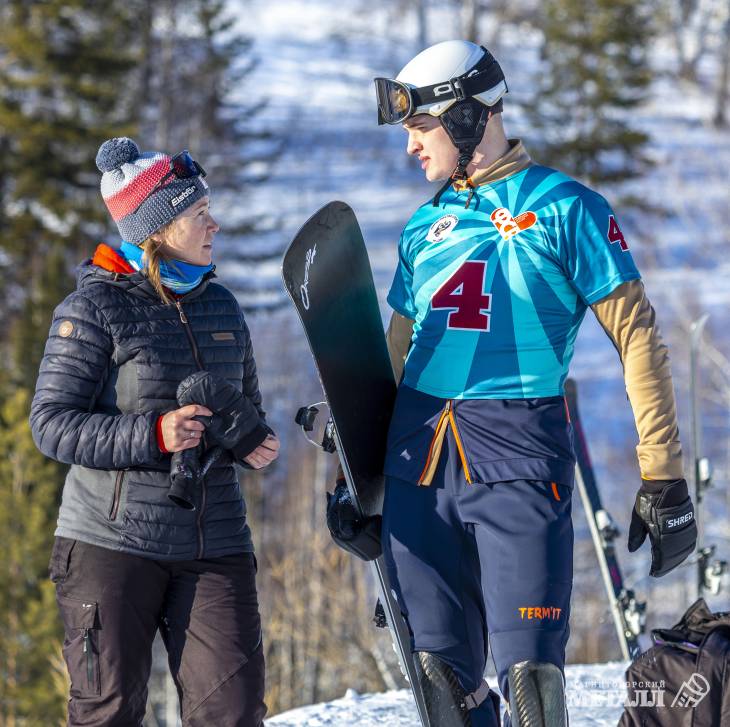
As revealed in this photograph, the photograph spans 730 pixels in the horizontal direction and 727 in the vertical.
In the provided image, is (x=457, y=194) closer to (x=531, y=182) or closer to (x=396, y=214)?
(x=531, y=182)

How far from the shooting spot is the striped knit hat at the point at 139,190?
8.67 feet

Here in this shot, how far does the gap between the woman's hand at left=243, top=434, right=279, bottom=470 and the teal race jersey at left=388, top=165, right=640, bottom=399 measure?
1.34ft

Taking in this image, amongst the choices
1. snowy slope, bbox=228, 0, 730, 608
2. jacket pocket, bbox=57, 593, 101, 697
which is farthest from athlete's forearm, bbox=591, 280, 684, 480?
snowy slope, bbox=228, 0, 730, 608

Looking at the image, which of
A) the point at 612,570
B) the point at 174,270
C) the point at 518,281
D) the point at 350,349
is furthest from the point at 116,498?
the point at 612,570

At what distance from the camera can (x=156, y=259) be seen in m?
2.61

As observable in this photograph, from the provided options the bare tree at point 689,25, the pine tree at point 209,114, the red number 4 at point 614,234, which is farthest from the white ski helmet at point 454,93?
the bare tree at point 689,25

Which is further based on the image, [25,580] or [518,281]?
[25,580]

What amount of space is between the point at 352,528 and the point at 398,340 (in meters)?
0.54

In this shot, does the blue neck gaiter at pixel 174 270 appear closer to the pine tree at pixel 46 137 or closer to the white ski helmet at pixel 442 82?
the white ski helmet at pixel 442 82

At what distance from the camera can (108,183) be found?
8.86 ft

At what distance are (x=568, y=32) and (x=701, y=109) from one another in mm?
12734

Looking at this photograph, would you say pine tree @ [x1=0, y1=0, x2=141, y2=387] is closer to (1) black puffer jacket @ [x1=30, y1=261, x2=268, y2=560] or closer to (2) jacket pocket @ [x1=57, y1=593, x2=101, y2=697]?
(1) black puffer jacket @ [x1=30, y1=261, x2=268, y2=560]

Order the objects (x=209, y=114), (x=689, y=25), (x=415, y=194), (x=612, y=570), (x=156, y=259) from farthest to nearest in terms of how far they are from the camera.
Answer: (x=689, y=25) < (x=415, y=194) < (x=209, y=114) < (x=612, y=570) < (x=156, y=259)

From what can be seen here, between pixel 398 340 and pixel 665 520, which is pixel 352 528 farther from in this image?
pixel 665 520
